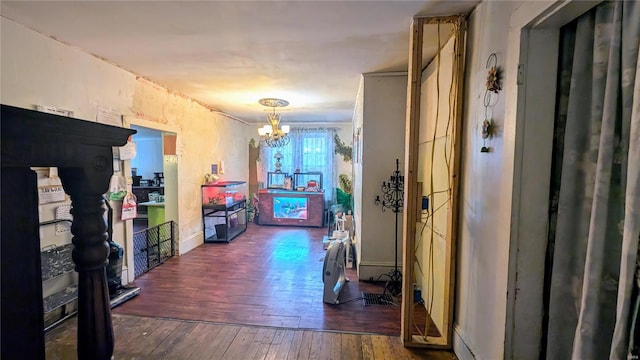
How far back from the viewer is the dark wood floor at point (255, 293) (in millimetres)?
2508

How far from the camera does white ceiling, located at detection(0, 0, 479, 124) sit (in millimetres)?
1859

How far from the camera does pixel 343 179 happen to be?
6711 millimetres

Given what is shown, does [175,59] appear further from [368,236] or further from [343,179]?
[343,179]

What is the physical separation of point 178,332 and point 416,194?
2112 mm

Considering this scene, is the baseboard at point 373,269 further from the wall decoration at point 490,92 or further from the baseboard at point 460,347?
the wall decoration at point 490,92

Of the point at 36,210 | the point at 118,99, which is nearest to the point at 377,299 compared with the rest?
the point at 36,210

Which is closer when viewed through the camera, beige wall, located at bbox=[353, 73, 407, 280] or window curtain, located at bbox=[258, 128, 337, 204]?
beige wall, located at bbox=[353, 73, 407, 280]

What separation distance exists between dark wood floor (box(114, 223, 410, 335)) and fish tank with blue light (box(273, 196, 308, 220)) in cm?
174

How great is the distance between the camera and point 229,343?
7.11 feet

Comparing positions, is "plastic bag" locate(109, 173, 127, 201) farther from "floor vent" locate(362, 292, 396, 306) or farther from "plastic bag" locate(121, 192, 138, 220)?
"floor vent" locate(362, 292, 396, 306)

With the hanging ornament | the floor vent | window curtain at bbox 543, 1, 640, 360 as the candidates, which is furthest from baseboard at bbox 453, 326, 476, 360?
the hanging ornament

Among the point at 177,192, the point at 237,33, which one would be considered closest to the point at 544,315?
the point at 237,33

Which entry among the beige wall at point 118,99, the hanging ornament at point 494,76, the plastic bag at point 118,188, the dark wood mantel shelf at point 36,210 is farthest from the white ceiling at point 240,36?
the dark wood mantel shelf at point 36,210

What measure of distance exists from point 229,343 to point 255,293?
832 millimetres
